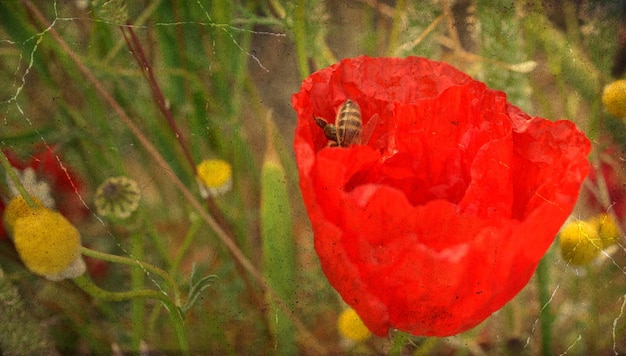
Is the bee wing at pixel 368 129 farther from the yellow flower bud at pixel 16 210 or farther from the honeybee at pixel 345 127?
the yellow flower bud at pixel 16 210

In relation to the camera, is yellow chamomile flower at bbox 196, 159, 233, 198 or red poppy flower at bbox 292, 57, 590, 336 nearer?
red poppy flower at bbox 292, 57, 590, 336

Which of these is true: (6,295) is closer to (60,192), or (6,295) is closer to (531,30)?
(60,192)

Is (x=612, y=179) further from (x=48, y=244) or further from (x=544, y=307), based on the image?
(x=48, y=244)

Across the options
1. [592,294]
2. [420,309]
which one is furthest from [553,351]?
[420,309]

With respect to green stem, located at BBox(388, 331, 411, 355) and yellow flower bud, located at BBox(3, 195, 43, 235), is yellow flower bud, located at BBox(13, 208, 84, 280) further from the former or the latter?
green stem, located at BBox(388, 331, 411, 355)

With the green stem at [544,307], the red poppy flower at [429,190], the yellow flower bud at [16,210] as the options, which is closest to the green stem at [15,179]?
the yellow flower bud at [16,210]

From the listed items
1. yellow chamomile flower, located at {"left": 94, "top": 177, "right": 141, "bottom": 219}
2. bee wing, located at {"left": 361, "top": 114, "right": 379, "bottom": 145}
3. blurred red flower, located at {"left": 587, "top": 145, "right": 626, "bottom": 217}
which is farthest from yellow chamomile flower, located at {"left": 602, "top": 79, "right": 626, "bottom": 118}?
yellow chamomile flower, located at {"left": 94, "top": 177, "right": 141, "bottom": 219}

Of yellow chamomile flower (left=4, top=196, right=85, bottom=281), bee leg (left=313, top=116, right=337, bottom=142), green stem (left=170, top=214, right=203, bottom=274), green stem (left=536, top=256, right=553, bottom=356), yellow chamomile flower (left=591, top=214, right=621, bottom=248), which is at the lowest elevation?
green stem (left=536, top=256, right=553, bottom=356)

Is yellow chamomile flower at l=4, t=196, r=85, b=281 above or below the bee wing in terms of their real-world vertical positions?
below
